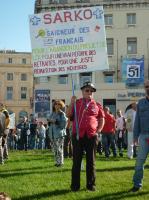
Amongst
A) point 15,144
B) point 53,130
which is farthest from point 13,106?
point 53,130

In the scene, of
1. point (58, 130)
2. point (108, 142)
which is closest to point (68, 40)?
point (58, 130)

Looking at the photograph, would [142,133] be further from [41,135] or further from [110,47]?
[110,47]

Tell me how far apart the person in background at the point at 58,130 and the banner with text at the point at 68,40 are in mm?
2500

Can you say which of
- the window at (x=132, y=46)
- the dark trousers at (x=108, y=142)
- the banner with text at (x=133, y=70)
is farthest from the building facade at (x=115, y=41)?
the dark trousers at (x=108, y=142)

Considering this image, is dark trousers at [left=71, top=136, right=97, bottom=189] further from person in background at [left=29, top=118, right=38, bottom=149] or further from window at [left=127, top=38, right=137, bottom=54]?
window at [left=127, top=38, right=137, bottom=54]

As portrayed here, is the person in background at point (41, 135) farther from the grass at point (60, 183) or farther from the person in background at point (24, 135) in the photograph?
the grass at point (60, 183)

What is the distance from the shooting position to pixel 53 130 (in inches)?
553

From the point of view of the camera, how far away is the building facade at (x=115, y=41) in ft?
161

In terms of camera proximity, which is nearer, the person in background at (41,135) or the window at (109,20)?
the person in background at (41,135)

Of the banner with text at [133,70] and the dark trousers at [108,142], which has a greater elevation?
the banner with text at [133,70]

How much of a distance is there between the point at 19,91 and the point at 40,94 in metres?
58.0

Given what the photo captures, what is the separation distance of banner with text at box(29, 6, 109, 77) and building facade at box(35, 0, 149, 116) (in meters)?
36.6

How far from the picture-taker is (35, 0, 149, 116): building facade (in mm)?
48938

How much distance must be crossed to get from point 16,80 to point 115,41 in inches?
2228
